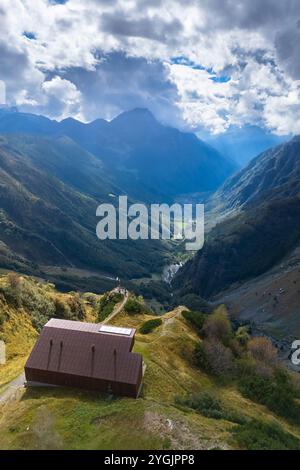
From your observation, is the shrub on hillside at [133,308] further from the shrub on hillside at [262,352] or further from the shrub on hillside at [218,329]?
the shrub on hillside at [262,352]

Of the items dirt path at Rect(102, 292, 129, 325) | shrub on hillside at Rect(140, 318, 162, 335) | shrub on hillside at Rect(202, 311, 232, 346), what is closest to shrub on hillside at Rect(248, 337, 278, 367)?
shrub on hillside at Rect(202, 311, 232, 346)

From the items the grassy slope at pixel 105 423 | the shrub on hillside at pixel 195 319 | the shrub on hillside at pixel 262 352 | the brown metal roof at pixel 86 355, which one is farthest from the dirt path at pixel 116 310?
the brown metal roof at pixel 86 355

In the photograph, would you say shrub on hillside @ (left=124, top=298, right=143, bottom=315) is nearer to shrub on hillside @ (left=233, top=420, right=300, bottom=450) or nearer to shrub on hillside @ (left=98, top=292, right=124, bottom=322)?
shrub on hillside @ (left=98, top=292, right=124, bottom=322)

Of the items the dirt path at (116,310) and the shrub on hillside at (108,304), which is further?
the shrub on hillside at (108,304)

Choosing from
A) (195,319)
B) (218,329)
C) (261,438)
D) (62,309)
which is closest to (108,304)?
(62,309)

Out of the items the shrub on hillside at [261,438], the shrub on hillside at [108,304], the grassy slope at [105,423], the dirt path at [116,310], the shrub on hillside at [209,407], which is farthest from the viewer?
the shrub on hillside at [108,304]

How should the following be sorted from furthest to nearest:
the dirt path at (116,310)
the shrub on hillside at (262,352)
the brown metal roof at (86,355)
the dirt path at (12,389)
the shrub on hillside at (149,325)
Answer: the dirt path at (116,310)
the shrub on hillside at (262,352)
the shrub on hillside at (149,325)
the brown metal roof at (86,355)
the dirt path at (12,389)

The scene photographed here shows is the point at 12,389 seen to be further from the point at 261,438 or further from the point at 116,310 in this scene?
the point at 116,310
